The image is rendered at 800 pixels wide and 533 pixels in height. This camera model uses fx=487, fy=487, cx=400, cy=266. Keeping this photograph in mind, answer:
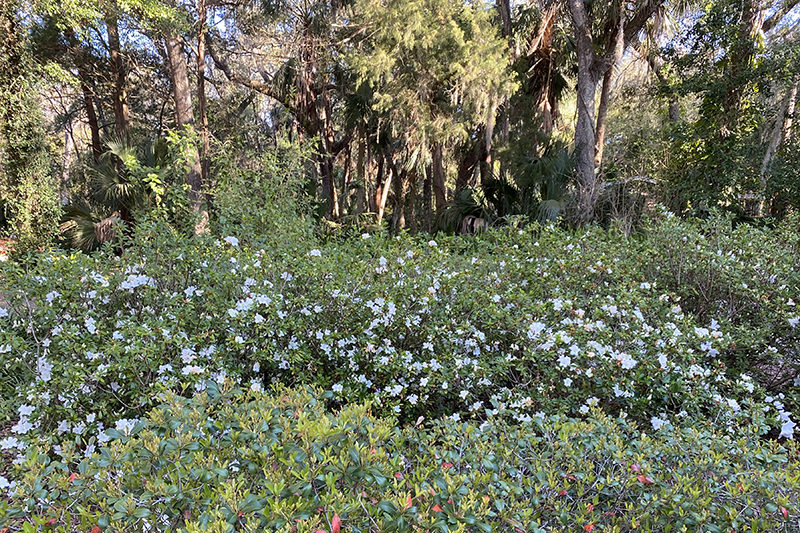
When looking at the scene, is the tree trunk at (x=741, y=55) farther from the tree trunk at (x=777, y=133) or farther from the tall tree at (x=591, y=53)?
the tall tree at (x=591, y=53)

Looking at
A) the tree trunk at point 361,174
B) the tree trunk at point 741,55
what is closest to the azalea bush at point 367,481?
the tree trunk at point 741,55

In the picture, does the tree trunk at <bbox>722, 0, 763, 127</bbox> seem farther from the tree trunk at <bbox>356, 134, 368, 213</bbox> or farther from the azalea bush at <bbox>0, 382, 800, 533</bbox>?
the azalea bush at <bbox>0, 382, 800, 533</bbox>

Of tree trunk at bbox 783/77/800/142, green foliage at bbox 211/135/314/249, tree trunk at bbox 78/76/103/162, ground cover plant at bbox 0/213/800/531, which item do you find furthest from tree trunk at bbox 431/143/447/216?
tree trunk at bbox 78/76/103/162

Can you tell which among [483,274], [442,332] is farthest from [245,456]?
[483,274]

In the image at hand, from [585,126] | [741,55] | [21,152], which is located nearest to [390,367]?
[585,126]

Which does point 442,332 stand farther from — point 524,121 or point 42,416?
Answer: point 524,121

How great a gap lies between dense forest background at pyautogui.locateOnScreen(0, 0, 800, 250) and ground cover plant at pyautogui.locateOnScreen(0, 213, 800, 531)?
2.78 m

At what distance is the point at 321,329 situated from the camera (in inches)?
99.3

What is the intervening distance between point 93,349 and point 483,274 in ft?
7.57

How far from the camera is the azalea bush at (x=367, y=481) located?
1.04 metres

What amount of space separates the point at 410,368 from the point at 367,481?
3.52ft

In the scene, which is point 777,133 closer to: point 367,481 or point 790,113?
point 790,113

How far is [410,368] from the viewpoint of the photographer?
223 centimetres

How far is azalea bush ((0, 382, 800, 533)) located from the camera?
1.04 m
